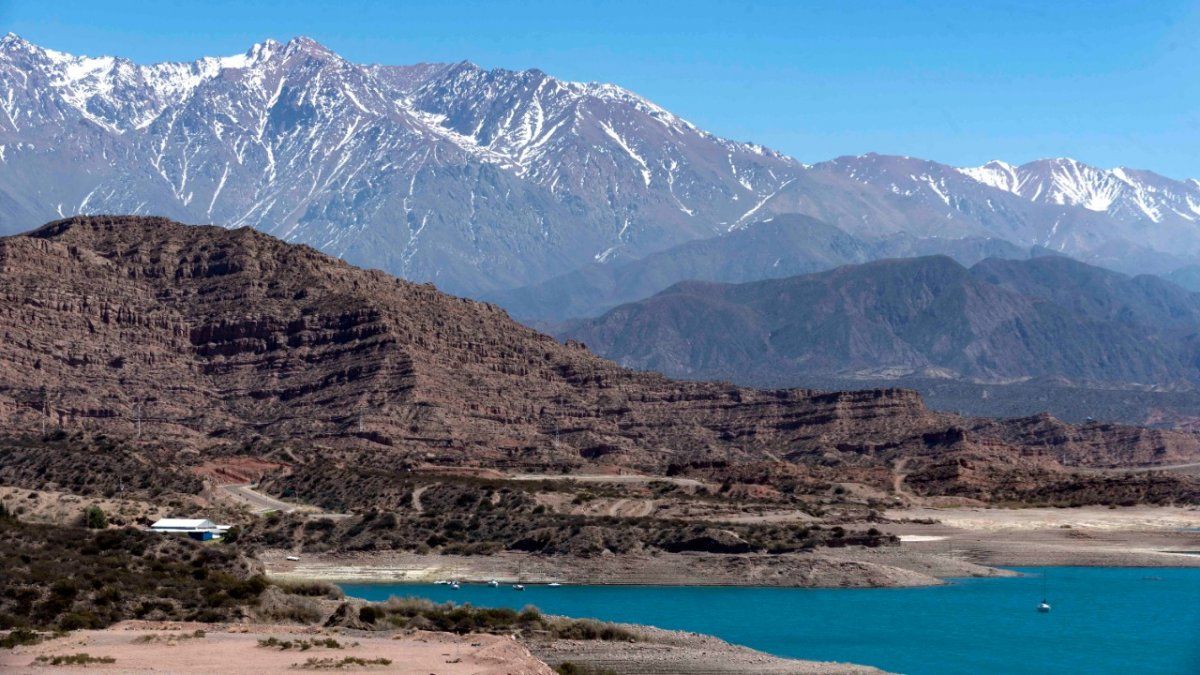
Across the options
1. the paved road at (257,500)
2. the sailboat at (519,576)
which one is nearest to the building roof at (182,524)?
the sailboat at (519,576)

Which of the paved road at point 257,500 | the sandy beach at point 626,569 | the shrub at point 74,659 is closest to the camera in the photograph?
the shrub at point 74,659

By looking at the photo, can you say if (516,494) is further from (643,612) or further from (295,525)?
(643,612)

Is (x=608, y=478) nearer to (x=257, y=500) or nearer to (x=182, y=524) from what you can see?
(x=257, y=500)

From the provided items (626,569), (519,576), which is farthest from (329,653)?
(626,569)

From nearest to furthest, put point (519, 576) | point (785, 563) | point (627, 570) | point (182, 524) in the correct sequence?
1. point (182, 524)
2. point (519, 576)
3. point (785, 563)
4. point (627, 570)

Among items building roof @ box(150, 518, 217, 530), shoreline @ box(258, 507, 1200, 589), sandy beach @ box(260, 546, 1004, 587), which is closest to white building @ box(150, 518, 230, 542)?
building roof @ box(150, 518, 217, 530)

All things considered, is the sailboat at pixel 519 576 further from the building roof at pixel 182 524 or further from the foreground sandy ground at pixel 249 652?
the foreground sandy ground at pixel 249 652
